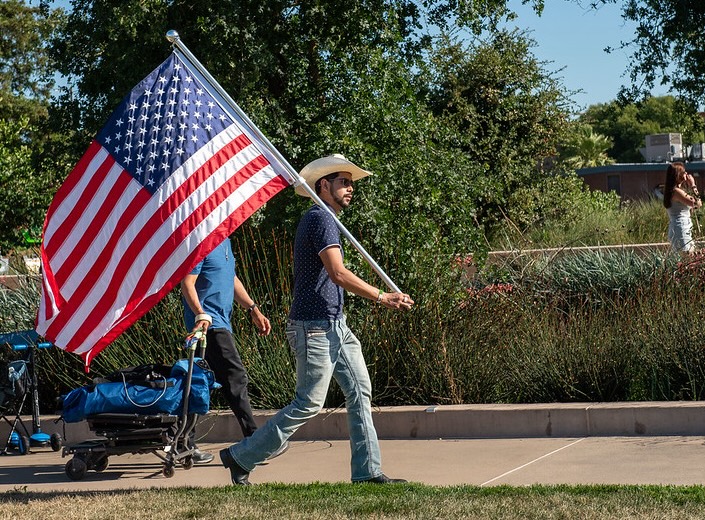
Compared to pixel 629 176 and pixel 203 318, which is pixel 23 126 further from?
pixel 629 176

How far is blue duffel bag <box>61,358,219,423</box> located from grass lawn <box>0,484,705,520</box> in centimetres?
80

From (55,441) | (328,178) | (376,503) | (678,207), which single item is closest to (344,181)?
(328,178)

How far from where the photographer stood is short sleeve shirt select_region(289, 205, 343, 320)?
691cm

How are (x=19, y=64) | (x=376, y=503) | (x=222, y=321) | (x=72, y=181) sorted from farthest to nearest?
(x=19, y=64), (x=222, y=321), (x=72, y=181), (x=376, y=503)

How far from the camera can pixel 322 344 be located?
6.89 m

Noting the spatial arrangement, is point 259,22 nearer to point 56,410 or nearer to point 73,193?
point 56,410

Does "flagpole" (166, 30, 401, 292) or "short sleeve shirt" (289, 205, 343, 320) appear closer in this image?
"short sleeve shirt" (289, 205, 343, 320)

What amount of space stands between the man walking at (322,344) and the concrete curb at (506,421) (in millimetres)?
1847

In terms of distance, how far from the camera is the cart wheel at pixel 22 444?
931cm

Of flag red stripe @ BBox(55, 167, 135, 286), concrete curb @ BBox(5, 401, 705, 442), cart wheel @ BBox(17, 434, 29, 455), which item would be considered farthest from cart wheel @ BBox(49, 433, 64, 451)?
flag red stripe @ BBox(55, 167, 135, 286)

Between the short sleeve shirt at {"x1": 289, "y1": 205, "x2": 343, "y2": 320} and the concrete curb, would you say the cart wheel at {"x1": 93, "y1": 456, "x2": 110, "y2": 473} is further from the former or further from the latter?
the short sleeve shirt at {"x1": 289, "y1": 205, "x2": 343, "y2": 320}

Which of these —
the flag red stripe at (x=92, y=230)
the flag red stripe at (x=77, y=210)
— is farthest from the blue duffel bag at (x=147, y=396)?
the flag red stripe at (x=77, y=210)

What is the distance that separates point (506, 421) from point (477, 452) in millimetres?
569

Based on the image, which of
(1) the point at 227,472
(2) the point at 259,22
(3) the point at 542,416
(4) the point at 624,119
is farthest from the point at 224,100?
(4) the point at 624,119
